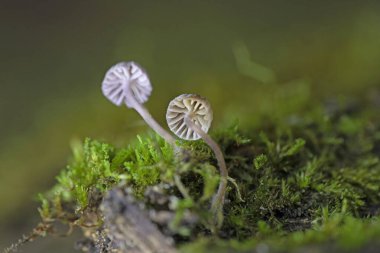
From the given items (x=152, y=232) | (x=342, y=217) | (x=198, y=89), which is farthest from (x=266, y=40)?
(x=152, y=232)

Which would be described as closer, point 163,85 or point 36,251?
point 36,251

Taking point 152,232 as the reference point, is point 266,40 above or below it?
above

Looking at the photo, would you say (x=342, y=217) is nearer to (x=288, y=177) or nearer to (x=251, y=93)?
(x=288, y=177)

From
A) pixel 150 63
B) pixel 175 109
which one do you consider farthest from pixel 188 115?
pixel 150 63

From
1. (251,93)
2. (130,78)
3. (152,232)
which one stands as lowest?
(152,232)

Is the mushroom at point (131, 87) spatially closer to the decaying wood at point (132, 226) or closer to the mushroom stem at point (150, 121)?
the mushroom stem at point (150, 121)

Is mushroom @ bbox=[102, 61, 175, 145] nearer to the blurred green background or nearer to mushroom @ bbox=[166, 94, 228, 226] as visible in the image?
mushroom @ bbox=[166, 94, 228, 226]

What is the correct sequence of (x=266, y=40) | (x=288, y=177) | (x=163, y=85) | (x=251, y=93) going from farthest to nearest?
(x=266, y=40)
(x=163, y=85)
(x=251, y=93)
(x=288, y=177)

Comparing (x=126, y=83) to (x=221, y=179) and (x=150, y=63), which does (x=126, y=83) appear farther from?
(x=150, y=63)
